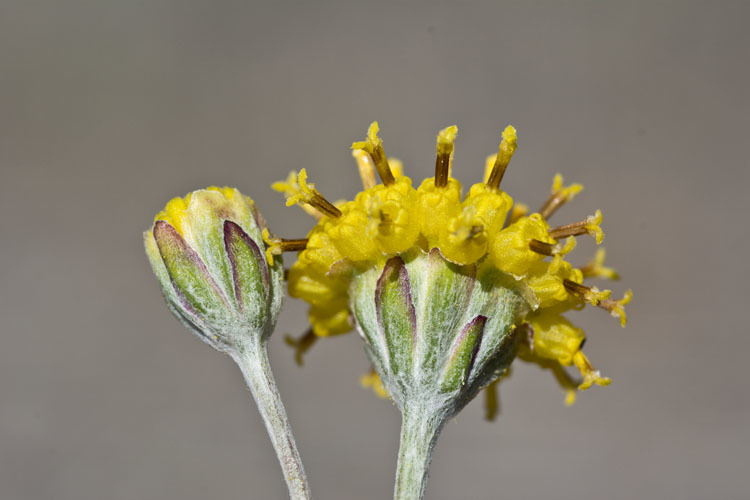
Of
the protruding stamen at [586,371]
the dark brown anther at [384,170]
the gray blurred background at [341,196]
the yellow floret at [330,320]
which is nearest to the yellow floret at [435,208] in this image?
the dark brown anther at [384,170]

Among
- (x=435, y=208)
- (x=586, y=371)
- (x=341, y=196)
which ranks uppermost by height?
(x=341, y=196)

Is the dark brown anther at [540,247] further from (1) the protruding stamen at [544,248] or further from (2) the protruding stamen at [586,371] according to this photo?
(2) the protruding stamen at [586,371]

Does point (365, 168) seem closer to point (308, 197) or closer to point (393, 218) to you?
point (308, 197)

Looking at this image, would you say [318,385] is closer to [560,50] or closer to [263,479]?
[263,479]

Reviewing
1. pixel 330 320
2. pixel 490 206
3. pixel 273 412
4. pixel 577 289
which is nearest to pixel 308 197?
pixel 330 320

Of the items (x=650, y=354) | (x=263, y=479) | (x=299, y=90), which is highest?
(x=299, y=90)

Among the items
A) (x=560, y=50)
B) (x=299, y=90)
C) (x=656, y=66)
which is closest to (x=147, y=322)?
(x=299, y=90)
